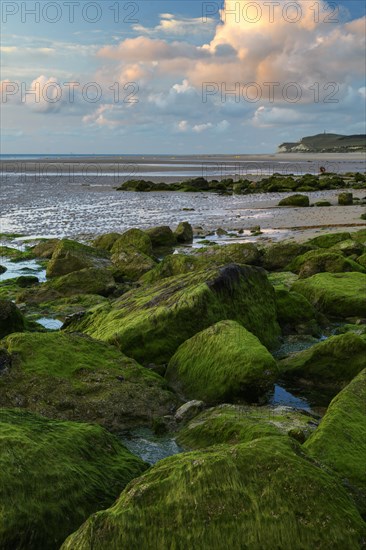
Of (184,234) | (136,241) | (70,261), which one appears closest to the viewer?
(70,261)

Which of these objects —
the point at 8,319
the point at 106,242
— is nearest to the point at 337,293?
the point at 8,319

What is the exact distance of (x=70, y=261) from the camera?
49.2 feet

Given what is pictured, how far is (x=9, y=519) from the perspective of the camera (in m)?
3.71

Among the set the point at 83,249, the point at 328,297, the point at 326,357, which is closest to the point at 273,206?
the point at 83,249

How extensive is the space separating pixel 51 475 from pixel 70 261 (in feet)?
36.7

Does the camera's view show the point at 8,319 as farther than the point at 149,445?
Yes

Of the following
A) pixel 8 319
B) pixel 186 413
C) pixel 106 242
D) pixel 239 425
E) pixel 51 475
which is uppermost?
pixel 106 242

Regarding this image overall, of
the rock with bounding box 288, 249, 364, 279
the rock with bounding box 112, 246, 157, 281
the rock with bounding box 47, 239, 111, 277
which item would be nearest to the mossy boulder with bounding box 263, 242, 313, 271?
the rock with bounding box 288, 249, 364, 279

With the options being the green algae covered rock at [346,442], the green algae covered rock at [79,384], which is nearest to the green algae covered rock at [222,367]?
the green algae covered rock at [79,384]

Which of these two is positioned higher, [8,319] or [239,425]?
[8,319]

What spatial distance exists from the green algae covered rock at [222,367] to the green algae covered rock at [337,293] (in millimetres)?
3638

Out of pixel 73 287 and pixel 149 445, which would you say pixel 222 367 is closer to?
pixel 149 445

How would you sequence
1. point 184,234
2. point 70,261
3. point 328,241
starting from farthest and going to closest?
1. point 184,234
2. point 328,241
3. point 70,261

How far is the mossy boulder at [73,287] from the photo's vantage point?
12.9m
